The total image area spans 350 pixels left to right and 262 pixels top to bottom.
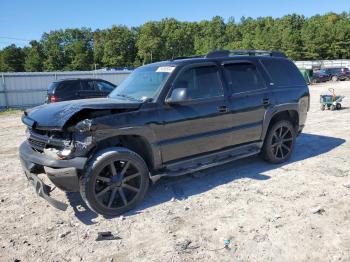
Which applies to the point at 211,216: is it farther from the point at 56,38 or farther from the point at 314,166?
the point at 56,38

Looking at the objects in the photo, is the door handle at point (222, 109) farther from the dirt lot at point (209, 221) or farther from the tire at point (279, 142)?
the tire at point (279, 142)

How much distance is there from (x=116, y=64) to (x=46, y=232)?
4531 inches

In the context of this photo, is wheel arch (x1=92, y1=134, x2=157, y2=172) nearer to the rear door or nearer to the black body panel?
the black body panel

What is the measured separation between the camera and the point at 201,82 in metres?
5.53

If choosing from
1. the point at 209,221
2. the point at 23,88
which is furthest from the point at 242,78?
the point at 23,88

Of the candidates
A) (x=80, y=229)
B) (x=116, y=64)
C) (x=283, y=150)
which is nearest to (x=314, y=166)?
(x=283, y=150)

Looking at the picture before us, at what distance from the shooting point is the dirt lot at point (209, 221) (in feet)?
12.4

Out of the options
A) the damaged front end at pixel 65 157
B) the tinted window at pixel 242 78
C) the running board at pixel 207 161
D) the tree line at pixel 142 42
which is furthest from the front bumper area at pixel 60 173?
the tree line at pixel 142 42

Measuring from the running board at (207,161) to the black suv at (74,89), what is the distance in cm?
910

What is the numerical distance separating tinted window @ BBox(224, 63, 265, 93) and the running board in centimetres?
96

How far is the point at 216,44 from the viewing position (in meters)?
119

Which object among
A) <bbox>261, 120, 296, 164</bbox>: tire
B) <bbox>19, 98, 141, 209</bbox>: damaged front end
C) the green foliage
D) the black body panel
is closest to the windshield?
the black body panel

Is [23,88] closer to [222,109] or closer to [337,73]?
[222,109]

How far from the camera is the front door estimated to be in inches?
199
